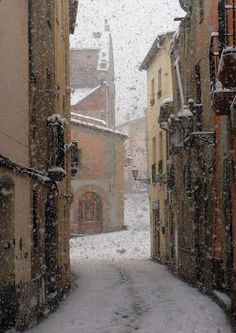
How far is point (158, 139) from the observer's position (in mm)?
27891

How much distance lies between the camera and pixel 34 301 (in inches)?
493

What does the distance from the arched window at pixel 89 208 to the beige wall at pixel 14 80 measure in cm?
2525

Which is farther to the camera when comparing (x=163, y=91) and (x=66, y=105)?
(x=163, y=91)

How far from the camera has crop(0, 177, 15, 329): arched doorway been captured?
10797 mm

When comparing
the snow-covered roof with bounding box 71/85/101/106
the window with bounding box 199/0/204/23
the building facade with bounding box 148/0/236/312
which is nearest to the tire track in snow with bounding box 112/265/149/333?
the building facade with bounding box 148/0/236/312

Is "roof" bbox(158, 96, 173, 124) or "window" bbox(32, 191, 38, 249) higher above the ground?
"roof" bbox(158, 96, 173, 124)

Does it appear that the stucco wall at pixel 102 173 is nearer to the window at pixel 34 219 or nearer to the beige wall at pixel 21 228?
the window at pixel 34 219

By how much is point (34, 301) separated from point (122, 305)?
2372 mm

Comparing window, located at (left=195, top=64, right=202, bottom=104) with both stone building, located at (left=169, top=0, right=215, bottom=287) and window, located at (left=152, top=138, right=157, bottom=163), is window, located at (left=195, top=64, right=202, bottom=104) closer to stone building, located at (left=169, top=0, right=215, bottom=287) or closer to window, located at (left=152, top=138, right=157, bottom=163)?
stone building, located at (left=169, top=0, right=215, bottom=287)

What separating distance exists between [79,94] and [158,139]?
28.1 meters

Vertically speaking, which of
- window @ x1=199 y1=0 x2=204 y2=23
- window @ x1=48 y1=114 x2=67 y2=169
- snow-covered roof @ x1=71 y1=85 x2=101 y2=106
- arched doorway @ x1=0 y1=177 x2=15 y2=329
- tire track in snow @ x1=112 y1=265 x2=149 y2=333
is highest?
snow-covered roof @ x1=71 y1=85 x2=101 y2=106

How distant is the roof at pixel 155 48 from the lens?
26002mm

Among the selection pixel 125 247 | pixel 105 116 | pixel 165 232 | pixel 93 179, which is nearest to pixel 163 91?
pixel 165 232

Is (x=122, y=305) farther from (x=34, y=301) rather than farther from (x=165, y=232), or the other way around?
(x=165, y=232)
